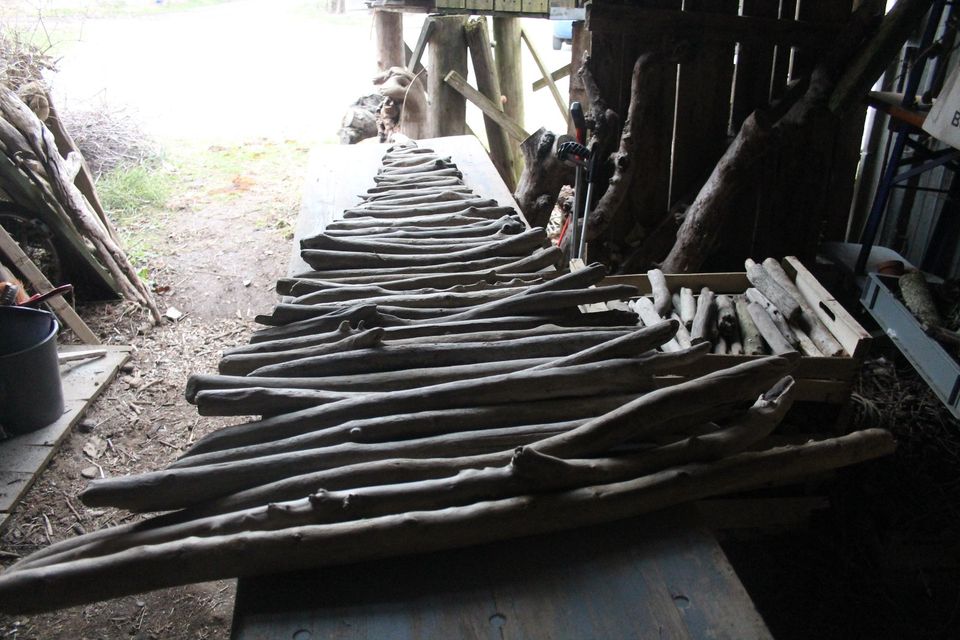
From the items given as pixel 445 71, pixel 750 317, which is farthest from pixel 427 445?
pixel 445 71

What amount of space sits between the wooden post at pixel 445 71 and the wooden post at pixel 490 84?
0.13 m

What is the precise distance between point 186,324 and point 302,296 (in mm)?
3742

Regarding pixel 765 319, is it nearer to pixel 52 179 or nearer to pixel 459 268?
pixel 459 268

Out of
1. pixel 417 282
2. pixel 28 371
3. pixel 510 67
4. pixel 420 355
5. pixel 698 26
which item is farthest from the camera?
pixel 510 67

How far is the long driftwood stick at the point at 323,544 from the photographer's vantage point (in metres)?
1.67

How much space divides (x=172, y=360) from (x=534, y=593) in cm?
491

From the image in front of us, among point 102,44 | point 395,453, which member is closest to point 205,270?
point 395,453

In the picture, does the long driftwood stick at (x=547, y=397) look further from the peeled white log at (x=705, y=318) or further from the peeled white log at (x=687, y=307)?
the peeled white log at (x=687, y=307)

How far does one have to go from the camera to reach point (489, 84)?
750 centimetres

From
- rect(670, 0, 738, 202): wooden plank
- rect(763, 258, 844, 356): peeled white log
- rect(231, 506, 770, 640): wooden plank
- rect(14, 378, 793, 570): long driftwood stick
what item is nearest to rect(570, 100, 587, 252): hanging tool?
rect(670, 0, 738, 202): wooden plank

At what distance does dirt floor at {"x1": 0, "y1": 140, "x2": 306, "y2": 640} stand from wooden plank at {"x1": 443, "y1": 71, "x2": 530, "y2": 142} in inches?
97.2

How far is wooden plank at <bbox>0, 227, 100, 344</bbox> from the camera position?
17.9ft

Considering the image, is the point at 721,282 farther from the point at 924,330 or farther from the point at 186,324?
the point at 186,324

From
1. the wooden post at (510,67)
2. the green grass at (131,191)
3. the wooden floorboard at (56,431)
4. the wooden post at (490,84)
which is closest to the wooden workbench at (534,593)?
the wooden floorboard at (56,431)
